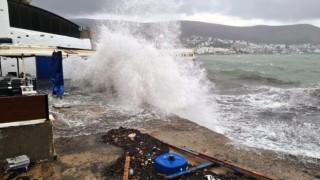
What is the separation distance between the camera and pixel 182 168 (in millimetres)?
5387

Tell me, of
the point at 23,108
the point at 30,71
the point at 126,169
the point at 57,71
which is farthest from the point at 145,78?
the point at 30,71

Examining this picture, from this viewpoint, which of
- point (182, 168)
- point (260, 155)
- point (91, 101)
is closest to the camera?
point (182, 168)

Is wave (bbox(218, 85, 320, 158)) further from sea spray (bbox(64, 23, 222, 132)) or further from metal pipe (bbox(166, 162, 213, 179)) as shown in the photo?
metal pipe (bbox(166, 162, 213, 179))

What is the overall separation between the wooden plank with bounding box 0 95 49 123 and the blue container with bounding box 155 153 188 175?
2464 millimetres

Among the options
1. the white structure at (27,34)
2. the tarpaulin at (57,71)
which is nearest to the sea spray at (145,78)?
the tarpaulin at (57,71)

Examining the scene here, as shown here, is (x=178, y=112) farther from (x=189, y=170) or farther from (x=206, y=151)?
(x=189, y=170)

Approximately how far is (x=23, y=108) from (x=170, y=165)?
3.03 meters

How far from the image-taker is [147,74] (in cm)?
1389

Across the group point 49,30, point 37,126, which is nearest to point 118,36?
point 49,30

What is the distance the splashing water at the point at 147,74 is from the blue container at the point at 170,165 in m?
4.76

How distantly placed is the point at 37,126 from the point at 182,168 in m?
3.02

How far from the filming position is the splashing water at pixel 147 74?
12.6m

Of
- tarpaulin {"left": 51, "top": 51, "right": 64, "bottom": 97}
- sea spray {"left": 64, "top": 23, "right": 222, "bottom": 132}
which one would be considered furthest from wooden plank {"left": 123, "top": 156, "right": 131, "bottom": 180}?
tarpaulin {"left": 51, "top": 51, "right": 64, "bottom": 97}

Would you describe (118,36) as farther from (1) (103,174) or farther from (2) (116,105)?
(1) (103,174)
